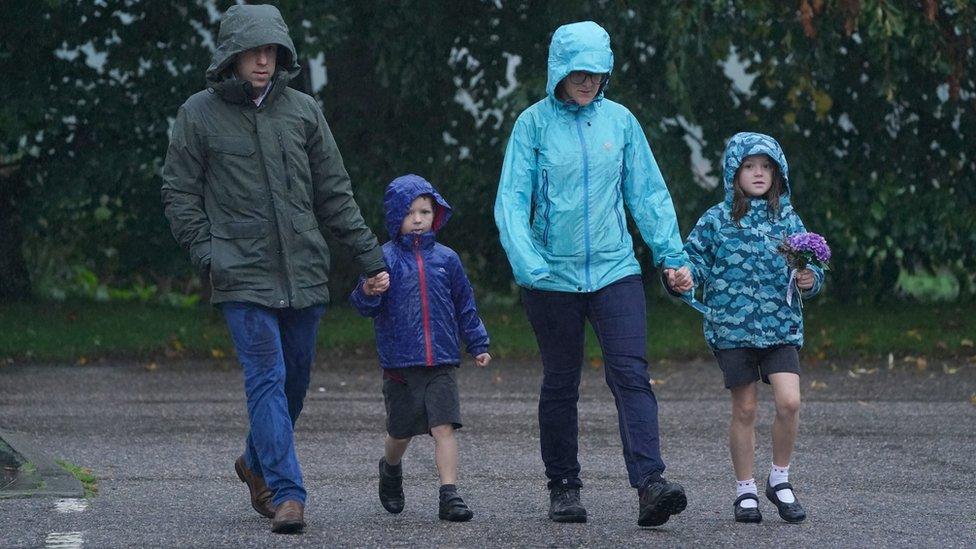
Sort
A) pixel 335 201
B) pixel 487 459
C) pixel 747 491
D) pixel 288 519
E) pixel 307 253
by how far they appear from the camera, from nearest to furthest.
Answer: pixel 288 519 < pixel 307 253 < pixel 335 201 < pixel 747 491 < pixel 487 459

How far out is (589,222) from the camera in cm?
679

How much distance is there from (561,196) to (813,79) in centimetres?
887

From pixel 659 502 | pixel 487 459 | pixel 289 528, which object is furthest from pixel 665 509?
pixel 487 459

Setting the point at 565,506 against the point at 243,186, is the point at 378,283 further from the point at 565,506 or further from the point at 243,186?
the point at 565,506

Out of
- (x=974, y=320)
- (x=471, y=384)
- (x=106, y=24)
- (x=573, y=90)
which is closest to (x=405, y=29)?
(x=106, y=24)

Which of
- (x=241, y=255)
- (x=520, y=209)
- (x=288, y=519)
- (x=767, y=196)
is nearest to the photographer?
(x=288, y=519)

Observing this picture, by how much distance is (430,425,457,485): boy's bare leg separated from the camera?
6.98 metres

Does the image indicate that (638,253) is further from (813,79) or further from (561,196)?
(561,196)

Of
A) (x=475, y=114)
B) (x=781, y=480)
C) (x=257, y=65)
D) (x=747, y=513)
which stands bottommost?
(x=747, y=513)

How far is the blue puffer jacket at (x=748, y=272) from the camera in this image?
6.98 m

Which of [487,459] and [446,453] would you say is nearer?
[446,453]

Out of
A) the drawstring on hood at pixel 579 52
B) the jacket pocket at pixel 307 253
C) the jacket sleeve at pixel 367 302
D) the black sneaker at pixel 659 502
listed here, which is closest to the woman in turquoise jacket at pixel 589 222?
the drawstring on hood at pixel 579 52

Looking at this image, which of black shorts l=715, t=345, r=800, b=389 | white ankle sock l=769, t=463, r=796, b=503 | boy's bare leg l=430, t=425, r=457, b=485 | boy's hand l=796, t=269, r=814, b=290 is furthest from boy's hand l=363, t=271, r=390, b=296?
white ankle sock l=769, t=463, r=796, b=503

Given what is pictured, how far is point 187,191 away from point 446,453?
1418 millimetres
